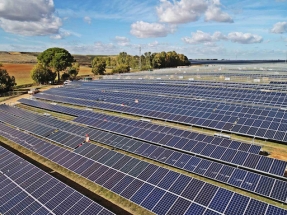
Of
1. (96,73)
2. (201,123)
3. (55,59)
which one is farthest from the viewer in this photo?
(96,73)

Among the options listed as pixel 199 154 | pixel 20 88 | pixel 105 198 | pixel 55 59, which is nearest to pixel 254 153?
pixel 199 154

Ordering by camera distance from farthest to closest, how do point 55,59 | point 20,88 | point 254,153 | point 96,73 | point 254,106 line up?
point 96,73 → point 55,59 → point 20,88 → point 254,106 → point 254,153

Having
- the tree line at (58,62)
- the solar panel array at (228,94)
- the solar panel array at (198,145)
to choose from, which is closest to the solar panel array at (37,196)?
the solar panel array at (198,145)

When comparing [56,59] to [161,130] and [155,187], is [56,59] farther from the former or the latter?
[155,187]

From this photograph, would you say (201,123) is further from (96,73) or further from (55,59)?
(96,73)

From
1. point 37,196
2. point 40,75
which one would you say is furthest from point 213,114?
point 40,75

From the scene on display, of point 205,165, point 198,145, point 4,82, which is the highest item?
point 4,82

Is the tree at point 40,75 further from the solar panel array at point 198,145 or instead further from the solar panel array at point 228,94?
the solar panel array at point 198,145

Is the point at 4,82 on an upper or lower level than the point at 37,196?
upper
